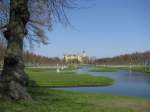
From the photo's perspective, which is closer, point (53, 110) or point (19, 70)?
point (53, 110)

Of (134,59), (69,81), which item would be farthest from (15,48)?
(134,59)

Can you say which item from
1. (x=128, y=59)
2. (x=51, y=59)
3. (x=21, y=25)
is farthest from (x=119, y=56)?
(x=21, y=25)

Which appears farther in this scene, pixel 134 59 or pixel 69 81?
pixel 134 59

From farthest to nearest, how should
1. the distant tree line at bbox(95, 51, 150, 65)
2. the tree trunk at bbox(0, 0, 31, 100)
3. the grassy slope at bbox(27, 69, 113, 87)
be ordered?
the distant tree line at bbox(95, 51, 150, 65) → the grassy slope at bbox(27, 69, 113, 87) → the tree trunk at bbox(0, 0, 31, 100)

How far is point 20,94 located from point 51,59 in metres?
184

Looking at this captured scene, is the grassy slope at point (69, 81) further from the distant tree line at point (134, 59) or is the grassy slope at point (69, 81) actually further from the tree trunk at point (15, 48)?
the distant tree line at point (134, 59)

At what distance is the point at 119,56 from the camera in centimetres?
19412

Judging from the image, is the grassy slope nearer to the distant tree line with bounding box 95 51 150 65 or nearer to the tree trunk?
the tree trunk

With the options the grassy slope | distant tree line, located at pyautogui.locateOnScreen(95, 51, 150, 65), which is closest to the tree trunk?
the grassy slope

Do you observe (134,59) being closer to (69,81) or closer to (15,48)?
(69,81)

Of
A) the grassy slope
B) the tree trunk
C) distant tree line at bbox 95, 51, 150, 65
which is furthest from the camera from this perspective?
distant tree line at bbox 95, 51, 150, 65

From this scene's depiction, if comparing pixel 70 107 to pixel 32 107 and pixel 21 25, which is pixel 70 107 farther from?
pixel 21 25

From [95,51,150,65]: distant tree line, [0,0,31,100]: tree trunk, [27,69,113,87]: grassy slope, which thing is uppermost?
[95,51,150,65]: distant tree line

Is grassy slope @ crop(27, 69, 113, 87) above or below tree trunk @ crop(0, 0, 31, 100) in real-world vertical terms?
below
